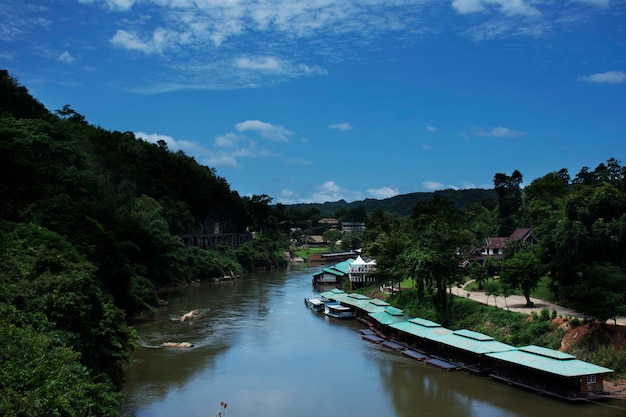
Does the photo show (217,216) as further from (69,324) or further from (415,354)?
(69,324)

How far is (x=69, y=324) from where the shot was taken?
20578 millimetres

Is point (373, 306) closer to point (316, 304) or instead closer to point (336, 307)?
point (336, 307)

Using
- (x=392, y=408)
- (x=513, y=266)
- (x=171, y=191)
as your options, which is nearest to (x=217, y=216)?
(x=171, y=191)

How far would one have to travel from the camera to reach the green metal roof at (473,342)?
28062 mm

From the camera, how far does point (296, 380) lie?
28.5 m

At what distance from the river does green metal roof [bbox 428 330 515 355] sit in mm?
1475

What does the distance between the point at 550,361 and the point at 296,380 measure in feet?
41.3

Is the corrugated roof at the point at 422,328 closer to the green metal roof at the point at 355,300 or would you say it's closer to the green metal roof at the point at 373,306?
the green metal roof at the point at 373,306

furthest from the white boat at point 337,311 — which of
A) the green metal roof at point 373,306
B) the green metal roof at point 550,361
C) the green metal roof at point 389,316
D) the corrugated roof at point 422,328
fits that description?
the green metal roof at point 550,361

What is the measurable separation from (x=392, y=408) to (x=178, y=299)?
3839cm

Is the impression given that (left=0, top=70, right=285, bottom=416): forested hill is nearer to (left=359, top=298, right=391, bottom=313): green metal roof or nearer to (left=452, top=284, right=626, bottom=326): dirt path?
(left=359, top=298, right=391, bottom=313): green metal roof

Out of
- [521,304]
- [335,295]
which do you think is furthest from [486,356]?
[335,295]

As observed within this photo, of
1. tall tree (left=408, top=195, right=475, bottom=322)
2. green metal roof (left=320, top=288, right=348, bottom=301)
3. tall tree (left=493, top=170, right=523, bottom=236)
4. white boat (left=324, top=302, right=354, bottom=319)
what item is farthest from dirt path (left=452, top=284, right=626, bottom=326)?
tall tree (left=493, top=170, right=523, bottom=236)

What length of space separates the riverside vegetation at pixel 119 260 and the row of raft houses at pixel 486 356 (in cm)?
220
